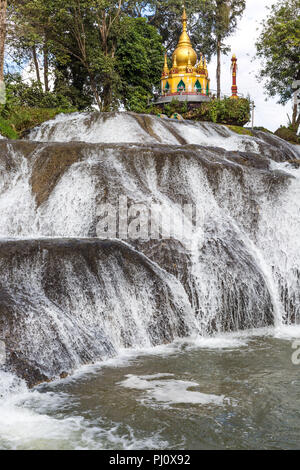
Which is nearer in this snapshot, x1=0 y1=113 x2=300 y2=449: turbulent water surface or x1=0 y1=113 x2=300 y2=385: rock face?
x1=0 y1=113 x2=300 y2=449: turbulent water surface

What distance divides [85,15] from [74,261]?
24006 millimetres

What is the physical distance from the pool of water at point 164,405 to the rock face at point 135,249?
1.61 feet

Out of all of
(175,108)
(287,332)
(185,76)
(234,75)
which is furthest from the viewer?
(185,76)

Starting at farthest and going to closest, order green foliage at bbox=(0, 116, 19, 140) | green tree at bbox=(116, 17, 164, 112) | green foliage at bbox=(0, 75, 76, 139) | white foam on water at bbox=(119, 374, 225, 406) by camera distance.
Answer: green tree at bbox=(116, 17, 164, 112)
green foliage at bbox=(0, 75, 76, 139)
green foliage at bbox=(0, 116, 19, 140)
white foam on water at bbox=(119, 374, 225, 406)

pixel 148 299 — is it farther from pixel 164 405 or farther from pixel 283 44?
pixel 283 44

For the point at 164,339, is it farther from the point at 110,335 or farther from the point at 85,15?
the point at 85,15

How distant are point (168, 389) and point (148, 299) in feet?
7.48

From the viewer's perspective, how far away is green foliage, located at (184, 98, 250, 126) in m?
27.8

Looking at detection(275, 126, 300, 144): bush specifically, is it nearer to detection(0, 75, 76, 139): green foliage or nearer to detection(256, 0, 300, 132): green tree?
detection(256, 0, 300, 132): green tree

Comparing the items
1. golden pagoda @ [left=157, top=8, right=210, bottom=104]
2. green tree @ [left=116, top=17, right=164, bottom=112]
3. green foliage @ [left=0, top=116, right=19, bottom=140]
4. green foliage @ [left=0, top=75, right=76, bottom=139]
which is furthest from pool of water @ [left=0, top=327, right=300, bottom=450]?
golden pagoda @ [left=157, top=8, right=210, bottom=104]

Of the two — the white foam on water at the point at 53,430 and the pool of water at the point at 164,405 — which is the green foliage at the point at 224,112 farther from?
the white foam on water at the point at 53,430

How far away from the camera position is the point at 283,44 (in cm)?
3166

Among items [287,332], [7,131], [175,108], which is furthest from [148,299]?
[175,108]

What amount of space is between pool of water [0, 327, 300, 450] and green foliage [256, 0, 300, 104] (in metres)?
28.3
